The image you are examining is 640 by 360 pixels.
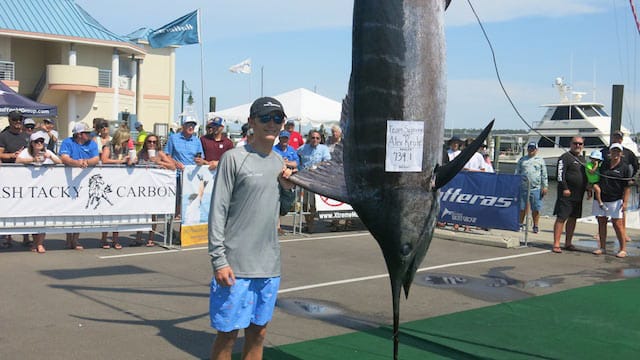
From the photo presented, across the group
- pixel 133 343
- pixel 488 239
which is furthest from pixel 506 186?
pixel 133 343

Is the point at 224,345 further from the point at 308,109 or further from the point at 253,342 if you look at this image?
the point at 308,109

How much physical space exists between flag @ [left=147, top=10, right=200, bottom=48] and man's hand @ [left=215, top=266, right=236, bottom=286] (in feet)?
63.0

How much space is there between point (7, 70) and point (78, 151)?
79.6ft

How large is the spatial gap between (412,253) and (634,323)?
12.2 feet

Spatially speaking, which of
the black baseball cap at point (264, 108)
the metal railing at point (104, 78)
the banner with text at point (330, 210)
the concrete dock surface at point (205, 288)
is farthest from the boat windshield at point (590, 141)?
the black baseball cap at point (264, 108)

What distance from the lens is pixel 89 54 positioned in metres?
32.7

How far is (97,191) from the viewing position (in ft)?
27.5

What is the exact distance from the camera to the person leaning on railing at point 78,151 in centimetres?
817

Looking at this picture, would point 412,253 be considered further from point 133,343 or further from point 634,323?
point 634,323

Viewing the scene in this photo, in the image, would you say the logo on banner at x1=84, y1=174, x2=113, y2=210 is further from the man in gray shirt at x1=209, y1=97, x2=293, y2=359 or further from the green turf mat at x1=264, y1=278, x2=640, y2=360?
the man in gray shirt at x1=209, y1=97, x2=293, y2=359

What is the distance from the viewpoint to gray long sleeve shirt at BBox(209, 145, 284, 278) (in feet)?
10.7

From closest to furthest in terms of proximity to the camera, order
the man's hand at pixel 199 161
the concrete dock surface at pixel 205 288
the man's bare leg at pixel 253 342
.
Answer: the man's bare leg at pixel 253 342 → the concrete dock surface at pixel 205 288 → the man's hand at pixel 199 161

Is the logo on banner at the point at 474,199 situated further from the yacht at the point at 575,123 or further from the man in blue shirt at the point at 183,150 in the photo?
the yacht at the point at 575,123

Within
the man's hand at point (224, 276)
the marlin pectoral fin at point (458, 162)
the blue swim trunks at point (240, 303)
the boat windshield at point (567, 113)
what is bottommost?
the blue swim trunks at point (240, 303)
